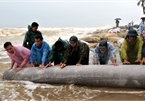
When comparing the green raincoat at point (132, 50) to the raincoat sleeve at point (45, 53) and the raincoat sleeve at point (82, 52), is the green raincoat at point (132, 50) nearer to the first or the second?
the raincoat sleeve at point (82, 52)

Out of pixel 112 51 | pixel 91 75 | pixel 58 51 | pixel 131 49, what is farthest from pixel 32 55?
pixel 131 49

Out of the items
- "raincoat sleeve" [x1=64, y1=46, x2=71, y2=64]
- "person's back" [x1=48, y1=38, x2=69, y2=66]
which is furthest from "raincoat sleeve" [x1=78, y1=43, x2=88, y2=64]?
"person's back" [x1=48, y1=38, x2=69, y2=66]

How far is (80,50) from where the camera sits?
5.81 metres

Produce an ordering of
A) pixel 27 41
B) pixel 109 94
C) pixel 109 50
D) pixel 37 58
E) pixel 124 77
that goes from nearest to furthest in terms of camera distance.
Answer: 1. pixel 109 94
2. pixel 124 77
3. pixel 109 50
4. pixel 37 58
5. pixel 27 41

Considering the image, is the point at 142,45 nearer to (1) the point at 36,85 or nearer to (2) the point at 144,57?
(2) the point at 144,57

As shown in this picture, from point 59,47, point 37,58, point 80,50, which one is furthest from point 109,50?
point 37,58

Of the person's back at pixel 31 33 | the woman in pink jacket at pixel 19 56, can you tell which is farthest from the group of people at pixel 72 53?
the person's back at pixel 31 33

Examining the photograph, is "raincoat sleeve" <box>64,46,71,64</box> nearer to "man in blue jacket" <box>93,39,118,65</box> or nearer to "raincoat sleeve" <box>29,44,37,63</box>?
"man in blue jacket" <box>93,39,118,65</box>

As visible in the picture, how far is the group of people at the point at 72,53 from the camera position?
5.54 meters

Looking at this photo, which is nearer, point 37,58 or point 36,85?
point 36,85

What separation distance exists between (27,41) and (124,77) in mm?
3137

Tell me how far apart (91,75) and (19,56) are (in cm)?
197

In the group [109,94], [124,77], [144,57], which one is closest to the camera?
[109,94]

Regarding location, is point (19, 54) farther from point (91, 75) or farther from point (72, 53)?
point (91, 75)
